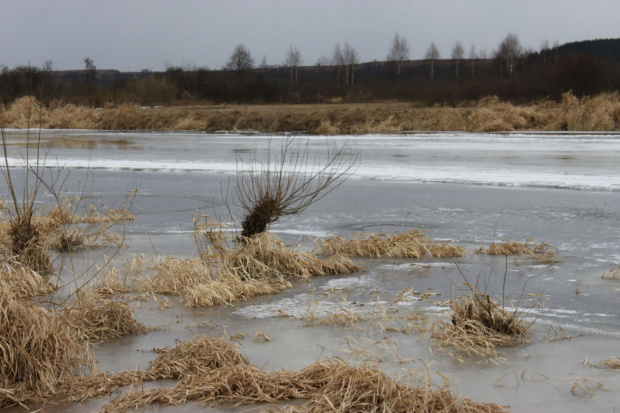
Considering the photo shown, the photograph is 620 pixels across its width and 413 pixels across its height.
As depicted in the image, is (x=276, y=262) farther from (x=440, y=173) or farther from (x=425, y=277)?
(x=440, y=173)

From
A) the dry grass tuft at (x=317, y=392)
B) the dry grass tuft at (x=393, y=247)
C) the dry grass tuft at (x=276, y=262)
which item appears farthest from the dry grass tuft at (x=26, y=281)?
the dry grass tuft at (x=393, y=247)

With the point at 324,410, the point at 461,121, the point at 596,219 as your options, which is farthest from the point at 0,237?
the point at 461,121

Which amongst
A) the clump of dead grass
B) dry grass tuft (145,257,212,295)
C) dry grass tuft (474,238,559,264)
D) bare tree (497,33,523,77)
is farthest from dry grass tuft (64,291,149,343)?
bare tree (497,33,523,77)

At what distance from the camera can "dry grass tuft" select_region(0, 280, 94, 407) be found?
458cm

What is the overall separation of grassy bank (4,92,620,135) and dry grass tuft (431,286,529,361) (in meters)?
30.3

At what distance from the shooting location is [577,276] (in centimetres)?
759

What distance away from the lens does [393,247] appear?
8.88 meters

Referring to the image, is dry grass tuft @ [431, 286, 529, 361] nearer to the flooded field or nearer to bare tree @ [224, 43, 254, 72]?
the flooded field

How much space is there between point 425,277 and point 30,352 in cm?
425

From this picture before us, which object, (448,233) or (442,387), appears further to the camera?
(448,233)

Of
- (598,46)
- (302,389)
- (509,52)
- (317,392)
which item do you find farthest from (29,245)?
(598,46)

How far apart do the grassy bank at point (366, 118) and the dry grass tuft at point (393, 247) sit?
2715 centimetres

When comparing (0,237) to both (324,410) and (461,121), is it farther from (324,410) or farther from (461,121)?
(461,121)

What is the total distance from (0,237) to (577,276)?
6.60m
